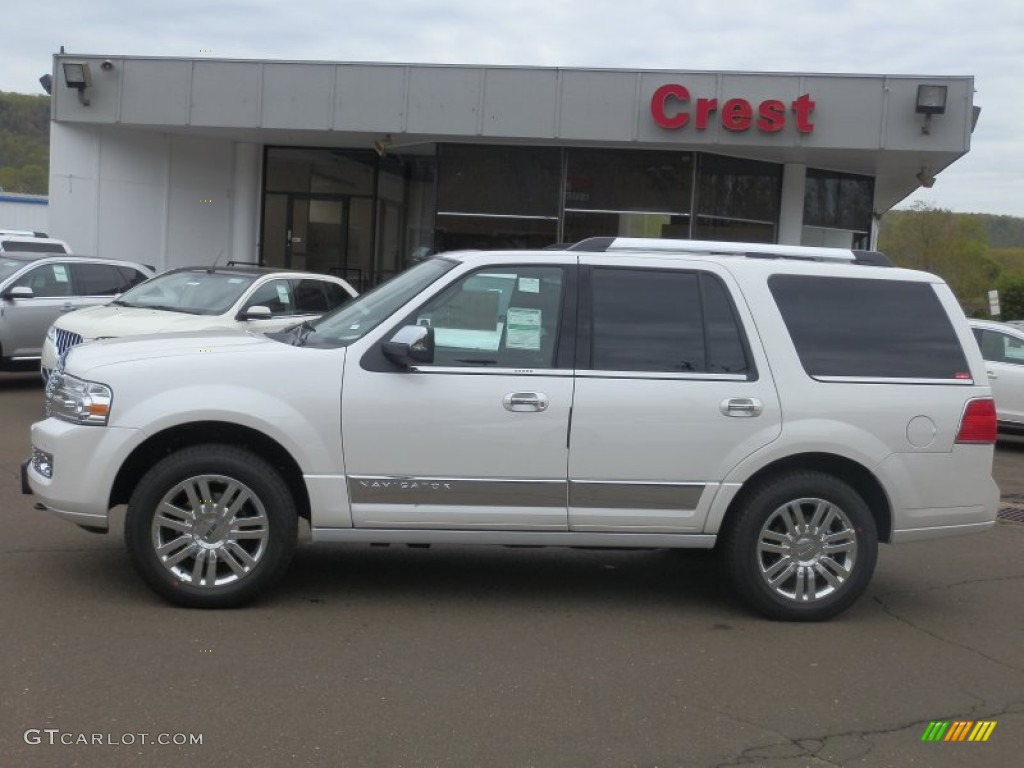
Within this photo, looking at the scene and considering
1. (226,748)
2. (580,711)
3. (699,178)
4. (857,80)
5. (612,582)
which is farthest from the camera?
(699,178)

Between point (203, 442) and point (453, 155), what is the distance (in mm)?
16228

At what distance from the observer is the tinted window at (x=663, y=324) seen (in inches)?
241

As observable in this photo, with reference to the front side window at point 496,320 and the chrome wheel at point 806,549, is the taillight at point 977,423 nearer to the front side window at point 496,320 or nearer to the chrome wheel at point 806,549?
the chrome wheel at point 806,549

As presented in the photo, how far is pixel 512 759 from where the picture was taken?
431 cm

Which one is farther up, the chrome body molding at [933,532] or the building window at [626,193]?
the building window at [626,193]

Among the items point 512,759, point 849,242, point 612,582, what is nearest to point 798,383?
point 612,582

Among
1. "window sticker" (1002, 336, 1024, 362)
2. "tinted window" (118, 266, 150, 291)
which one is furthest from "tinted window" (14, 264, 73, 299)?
"window sticker" (1002, 336, 1024, 362)

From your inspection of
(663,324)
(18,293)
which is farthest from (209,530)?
(18,293)

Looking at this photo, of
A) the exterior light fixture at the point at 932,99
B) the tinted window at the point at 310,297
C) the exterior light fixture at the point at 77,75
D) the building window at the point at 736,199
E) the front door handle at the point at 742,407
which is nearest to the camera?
the front door handle at the point at 742,407

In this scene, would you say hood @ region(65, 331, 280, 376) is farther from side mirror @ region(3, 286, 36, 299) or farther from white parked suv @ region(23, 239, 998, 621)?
side mirror @ region(3, 286, 36, 299)

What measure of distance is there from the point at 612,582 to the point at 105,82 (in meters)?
17.8

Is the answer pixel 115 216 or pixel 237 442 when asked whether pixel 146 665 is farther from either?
pixel 115 216

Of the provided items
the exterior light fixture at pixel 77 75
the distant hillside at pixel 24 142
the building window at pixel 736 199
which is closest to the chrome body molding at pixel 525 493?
the building window at pixel 736 199

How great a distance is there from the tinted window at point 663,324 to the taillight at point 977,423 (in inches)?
49.6
